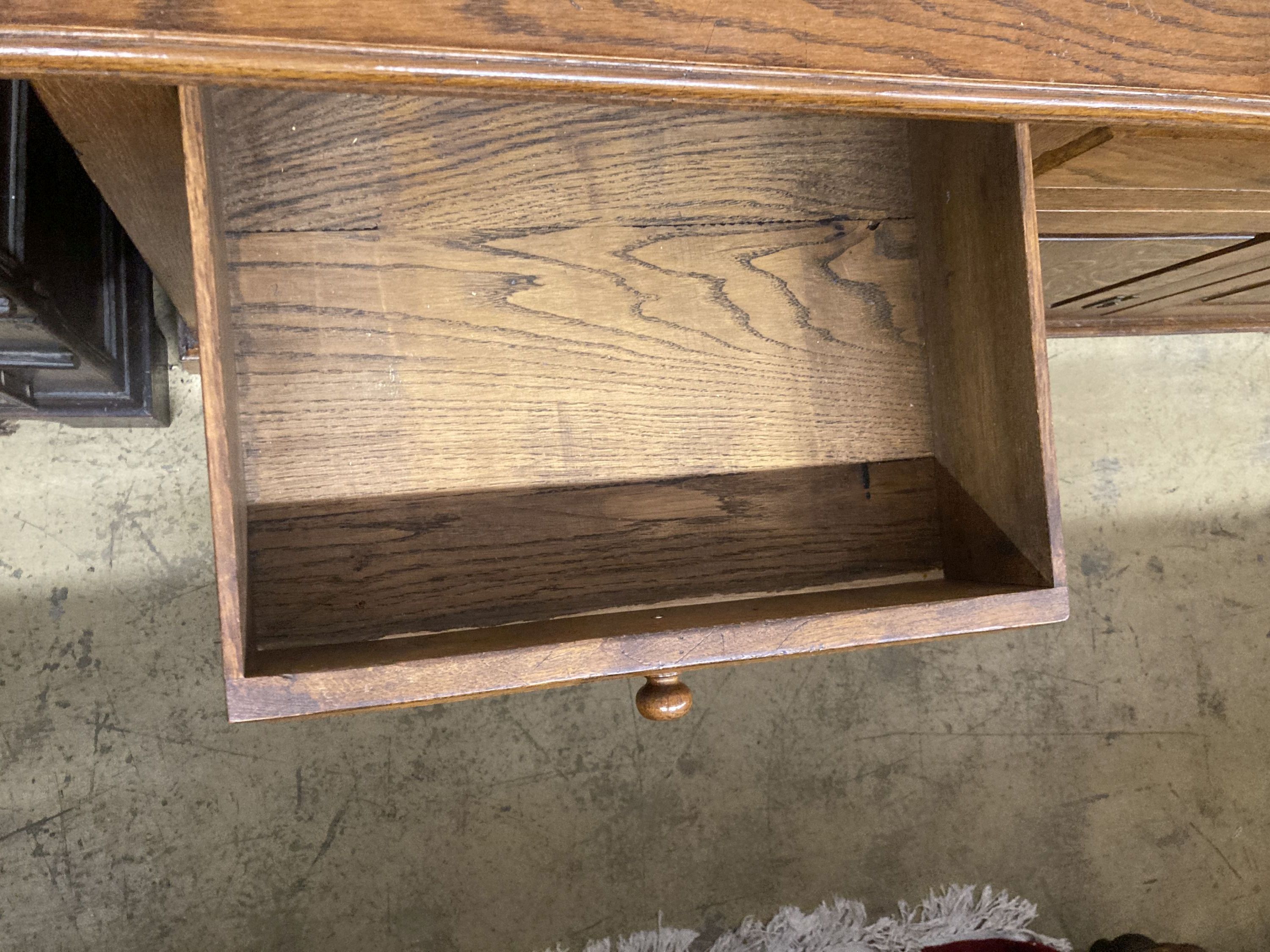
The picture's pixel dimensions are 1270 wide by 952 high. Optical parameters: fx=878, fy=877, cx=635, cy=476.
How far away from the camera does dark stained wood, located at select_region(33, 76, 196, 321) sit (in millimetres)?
650

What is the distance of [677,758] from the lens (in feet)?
5.86

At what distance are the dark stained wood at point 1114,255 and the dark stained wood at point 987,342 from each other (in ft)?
1.12

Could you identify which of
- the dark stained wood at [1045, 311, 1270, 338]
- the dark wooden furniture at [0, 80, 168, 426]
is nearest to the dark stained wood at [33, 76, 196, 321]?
the dark wooden furniture at [0, 80, 168, 426]

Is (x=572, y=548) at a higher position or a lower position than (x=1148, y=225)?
lower

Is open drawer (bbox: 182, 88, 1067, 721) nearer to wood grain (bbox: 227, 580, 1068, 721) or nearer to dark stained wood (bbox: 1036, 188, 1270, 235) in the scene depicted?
wood grain (bbox: 227, 580, 1068, 721)

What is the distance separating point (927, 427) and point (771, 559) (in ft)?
0.82

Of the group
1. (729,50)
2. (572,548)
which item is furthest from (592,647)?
(729,50)

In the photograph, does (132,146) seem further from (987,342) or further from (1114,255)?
(1114,255)

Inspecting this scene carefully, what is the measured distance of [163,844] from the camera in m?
1.59

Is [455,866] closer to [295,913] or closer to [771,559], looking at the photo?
[295,913]

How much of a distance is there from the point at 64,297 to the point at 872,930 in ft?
5.91

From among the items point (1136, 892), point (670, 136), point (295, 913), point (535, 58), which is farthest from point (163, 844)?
point (1136, 892)

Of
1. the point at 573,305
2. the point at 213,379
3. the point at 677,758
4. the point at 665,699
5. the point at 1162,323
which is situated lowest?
the point at 677,758

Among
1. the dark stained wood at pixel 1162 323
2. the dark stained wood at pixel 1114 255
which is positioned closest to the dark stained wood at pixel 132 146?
the dark stained wood at pixel 1114 255
